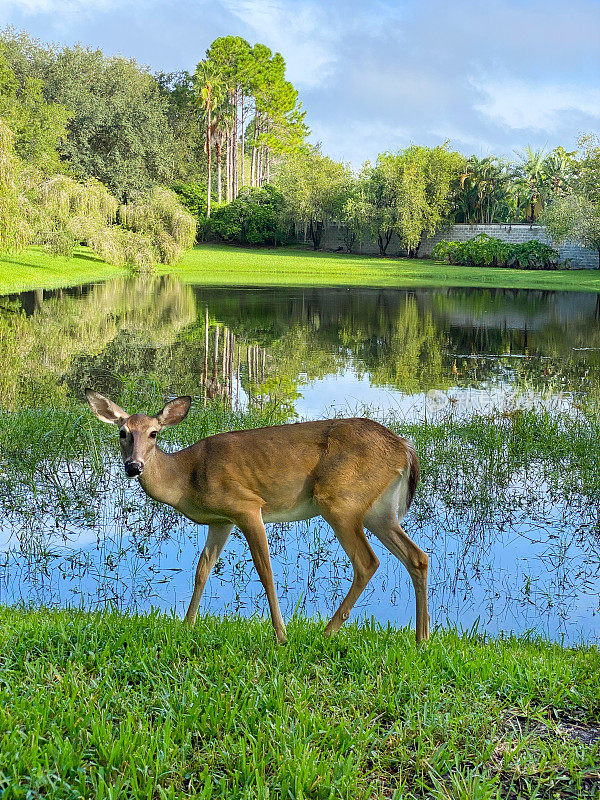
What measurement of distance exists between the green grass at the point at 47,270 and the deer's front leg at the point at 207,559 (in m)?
27.1

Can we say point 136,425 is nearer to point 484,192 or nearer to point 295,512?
point 295,512

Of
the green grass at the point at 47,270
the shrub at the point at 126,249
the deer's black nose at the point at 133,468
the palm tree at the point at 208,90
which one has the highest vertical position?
the palm tree at the point at 208,90

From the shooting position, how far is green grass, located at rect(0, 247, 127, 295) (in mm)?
33406

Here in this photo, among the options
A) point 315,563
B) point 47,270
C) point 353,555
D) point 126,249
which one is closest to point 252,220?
point 126,249

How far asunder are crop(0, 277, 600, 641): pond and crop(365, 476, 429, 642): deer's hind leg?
0.48 meters

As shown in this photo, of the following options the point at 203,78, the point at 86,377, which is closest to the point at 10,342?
the point at 86,377

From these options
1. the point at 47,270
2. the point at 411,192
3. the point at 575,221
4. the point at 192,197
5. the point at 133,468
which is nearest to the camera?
the point at 133,468

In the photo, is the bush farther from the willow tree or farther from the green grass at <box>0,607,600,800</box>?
the green grass at <box>0,607,600,800</box>

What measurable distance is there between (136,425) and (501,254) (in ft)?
186

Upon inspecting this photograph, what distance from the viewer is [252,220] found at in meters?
68.3

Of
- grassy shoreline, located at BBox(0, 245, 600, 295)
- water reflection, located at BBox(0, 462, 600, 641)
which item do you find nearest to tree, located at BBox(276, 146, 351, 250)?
grassy shoreline, located at BBox(0, 245, 600, 295)

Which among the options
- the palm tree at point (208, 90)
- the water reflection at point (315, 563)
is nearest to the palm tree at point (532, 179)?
the palm tree at point (208, 90)

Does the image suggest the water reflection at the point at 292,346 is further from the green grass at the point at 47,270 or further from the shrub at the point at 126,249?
the shrub at the point at 126,249

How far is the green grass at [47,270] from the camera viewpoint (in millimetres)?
33406
